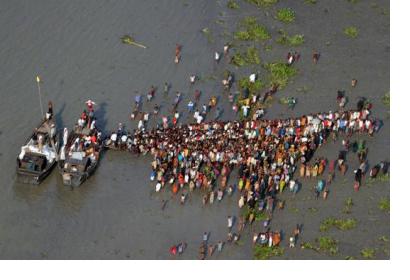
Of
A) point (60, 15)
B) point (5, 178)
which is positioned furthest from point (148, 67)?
point (5, 178)

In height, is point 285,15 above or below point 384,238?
above

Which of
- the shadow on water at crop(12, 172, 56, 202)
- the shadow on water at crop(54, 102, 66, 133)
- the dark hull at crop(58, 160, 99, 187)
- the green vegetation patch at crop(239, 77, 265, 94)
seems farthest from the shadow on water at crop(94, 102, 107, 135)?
the green vegetation patch at crop(239, 77, 265, 94)

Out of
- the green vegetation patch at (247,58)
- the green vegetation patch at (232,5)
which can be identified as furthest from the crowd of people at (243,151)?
the green vegetation patch at (232,5)

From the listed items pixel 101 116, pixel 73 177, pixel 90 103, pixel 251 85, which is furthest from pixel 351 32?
pixel 73 177

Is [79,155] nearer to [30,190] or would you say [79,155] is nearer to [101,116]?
[30,190]

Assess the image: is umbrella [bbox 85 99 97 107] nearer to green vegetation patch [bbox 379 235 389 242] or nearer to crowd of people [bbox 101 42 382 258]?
crowd of people [bbox 101 42 382 258]

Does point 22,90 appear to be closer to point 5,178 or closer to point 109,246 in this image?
point 5,178
